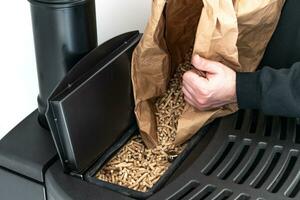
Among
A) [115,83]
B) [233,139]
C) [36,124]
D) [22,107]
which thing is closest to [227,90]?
[233,139]

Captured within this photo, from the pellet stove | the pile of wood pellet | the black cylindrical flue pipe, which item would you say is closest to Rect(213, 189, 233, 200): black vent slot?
the pellet stove

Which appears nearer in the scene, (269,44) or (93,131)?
(93,131)

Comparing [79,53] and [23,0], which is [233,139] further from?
[23,0]

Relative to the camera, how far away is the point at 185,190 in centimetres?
69

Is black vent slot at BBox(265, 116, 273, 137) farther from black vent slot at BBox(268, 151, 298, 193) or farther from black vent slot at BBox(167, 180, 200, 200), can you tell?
black vent slot at BBox(167, 180, 200, 200)

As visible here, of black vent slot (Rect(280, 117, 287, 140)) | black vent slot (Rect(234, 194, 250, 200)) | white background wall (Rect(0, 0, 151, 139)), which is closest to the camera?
black vent slot (Rect(234, 194, 250, 200))

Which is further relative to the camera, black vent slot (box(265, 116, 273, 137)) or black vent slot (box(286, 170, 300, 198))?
black vent slot (box(265, 116, 273, 137))

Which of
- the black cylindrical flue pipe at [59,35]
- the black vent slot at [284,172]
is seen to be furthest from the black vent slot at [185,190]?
the black cylindrical flue pipe at [59,35]

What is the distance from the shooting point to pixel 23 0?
93 cm

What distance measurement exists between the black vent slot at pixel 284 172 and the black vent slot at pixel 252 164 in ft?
0.12

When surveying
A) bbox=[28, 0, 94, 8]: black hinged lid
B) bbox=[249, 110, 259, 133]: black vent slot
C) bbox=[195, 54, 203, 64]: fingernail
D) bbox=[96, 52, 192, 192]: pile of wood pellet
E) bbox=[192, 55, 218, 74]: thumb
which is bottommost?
bbox=[96, 52, 192, 192]: pile of wood pellet

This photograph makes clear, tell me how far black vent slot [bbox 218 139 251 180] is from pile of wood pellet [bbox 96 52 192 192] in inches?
4.0

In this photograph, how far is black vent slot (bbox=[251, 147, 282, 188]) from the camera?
71 centimetres

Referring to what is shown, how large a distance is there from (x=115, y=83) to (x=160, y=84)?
0.10 meters
